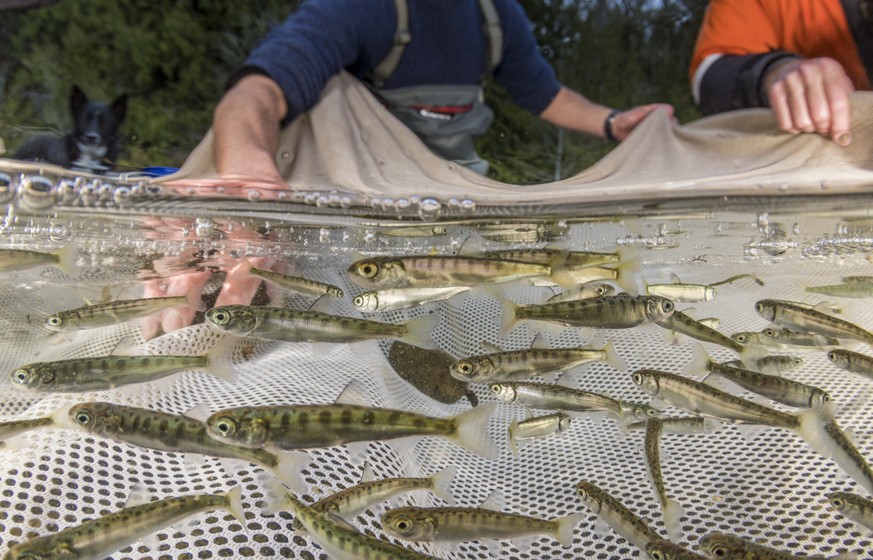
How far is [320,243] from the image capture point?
17.1 ft

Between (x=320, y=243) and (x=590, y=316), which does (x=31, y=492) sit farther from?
(x=320, y=243)

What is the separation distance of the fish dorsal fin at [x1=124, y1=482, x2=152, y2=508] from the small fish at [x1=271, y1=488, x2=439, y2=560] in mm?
741

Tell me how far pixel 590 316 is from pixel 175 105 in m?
5.73

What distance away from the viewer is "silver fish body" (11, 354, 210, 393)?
226 centimetres

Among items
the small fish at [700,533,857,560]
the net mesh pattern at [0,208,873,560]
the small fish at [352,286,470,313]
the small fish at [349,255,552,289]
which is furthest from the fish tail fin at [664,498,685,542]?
the small fish at [352,286,470,313]

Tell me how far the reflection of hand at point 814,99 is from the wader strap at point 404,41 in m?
2.43

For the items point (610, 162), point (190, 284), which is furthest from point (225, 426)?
point (610, 162)

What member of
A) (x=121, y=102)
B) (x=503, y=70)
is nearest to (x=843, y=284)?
(x=503, y=70)

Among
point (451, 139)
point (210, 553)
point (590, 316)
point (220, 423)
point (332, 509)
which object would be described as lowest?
point (210, 553)

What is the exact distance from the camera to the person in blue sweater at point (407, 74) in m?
3.79

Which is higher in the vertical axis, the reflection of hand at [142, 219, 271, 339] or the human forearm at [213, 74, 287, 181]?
the human forearm at [213, 74, 287, 181]

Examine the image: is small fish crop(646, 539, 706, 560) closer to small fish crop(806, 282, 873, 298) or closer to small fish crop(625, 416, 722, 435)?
small fish crop(625, 416, 722, 435)

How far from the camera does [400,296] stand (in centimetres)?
247

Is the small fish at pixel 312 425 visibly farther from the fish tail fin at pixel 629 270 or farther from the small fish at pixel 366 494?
the fish tail fin at pixel 629 270
